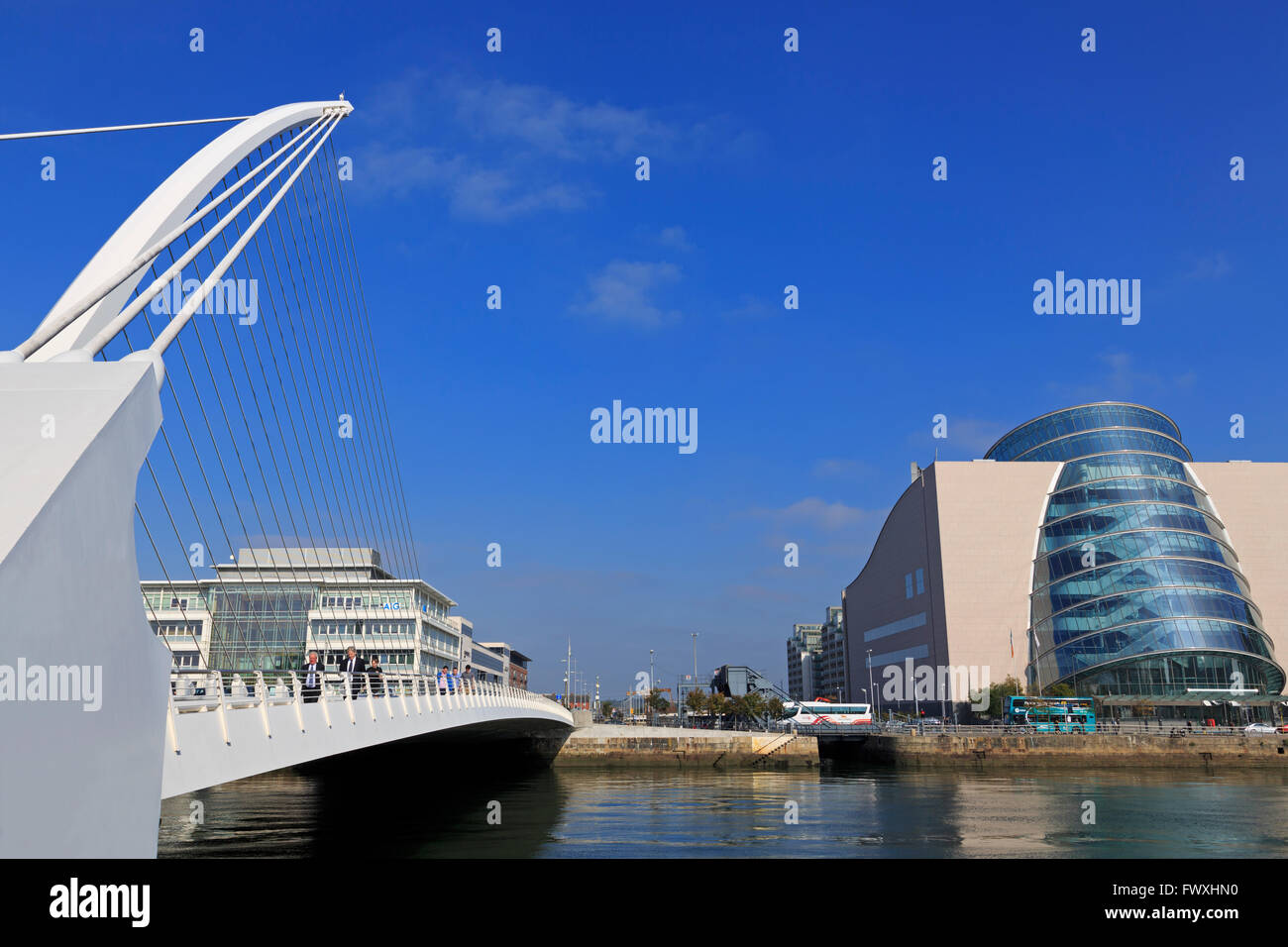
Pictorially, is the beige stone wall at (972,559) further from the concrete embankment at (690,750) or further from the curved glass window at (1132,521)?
the concrete embankment at (690,750)

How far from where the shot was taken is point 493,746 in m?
41.3

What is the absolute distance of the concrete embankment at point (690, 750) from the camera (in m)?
43.3

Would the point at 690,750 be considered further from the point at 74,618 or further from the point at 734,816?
the point at 74,618

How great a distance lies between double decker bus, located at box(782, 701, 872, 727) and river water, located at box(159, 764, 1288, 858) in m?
17.7

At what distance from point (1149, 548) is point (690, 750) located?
128ft

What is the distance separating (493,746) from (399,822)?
1736cm

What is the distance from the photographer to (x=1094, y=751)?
140 ft

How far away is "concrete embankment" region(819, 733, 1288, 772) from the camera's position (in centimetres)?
4194

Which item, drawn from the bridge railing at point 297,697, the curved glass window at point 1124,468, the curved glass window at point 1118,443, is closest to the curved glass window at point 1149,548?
the curved glass window at point 1124,468

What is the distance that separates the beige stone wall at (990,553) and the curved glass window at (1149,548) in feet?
15.2

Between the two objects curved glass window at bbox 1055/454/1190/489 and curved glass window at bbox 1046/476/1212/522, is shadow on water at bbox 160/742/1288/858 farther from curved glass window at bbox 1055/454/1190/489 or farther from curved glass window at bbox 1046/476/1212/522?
curved glass window at bbox 1055/454/1190/489

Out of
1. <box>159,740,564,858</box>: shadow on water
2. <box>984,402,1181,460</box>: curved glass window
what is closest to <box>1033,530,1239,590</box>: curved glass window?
<box>984,402,1181,460</box>: curved glass window

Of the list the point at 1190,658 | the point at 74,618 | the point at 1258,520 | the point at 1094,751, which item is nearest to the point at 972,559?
the point at 1190,658
